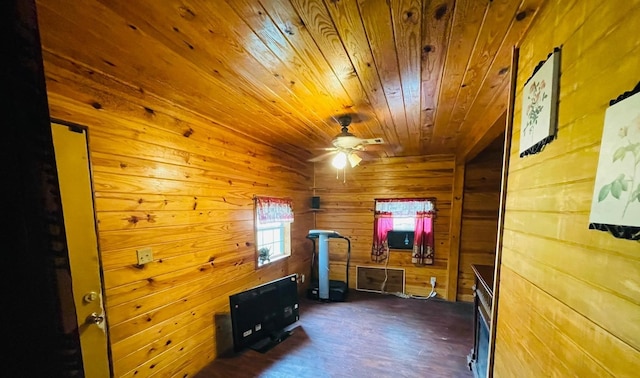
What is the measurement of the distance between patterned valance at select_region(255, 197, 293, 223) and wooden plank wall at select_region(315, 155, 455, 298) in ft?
3.66

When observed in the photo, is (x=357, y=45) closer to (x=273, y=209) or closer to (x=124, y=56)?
Answer: (x=124, y=56)

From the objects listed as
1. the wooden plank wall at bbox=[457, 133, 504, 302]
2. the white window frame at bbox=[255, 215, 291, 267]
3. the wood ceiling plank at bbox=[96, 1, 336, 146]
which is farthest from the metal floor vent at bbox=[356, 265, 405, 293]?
the wood ceiling plank at bbox=[96, 1, 336, 146]

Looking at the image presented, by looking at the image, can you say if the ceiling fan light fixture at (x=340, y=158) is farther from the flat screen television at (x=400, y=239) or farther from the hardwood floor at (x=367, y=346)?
the flat screen television at (x=400, y=239)

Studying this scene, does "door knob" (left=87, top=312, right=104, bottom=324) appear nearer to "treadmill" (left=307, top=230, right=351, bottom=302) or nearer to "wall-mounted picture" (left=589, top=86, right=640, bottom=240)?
"wall-mounted picture" (left=589, top=86, right=640, bottom=240)

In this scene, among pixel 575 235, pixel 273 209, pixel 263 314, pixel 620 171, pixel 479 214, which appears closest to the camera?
pixel 620 171

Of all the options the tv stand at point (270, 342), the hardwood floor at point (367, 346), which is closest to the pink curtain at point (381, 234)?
the hardwood floor at point (367, 346)

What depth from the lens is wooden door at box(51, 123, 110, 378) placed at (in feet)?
4.68

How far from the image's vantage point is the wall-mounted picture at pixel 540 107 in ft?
2.74

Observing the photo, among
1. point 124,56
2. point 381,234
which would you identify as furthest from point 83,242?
point 381,234

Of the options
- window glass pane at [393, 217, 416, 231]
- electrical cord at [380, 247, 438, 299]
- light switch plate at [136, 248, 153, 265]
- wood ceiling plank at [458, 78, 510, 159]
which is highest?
wood ceiling plank at [458, 78, 510, 159]

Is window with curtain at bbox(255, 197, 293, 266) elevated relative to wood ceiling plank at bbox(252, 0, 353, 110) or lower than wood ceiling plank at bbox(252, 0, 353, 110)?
lower

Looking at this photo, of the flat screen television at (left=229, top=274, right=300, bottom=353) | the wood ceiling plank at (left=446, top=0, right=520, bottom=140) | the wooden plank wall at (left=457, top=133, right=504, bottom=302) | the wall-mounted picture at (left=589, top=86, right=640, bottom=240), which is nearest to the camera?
the wall-mounted picture at (left=589, top=86, right=640, bottom=240)

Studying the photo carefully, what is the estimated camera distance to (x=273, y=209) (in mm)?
3422

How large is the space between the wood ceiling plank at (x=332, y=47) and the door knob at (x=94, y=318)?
205cm
